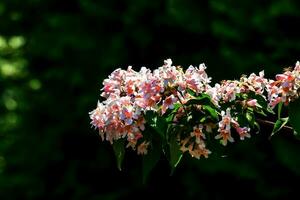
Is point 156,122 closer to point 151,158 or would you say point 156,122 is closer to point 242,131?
point 151,158

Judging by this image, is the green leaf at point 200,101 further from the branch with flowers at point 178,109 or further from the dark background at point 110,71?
the dark background at point 110,71

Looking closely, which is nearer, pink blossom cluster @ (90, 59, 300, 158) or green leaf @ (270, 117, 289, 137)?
pink blossom cluster @ (90, 59, 300, 158)

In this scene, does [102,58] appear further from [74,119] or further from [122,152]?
[122,152]

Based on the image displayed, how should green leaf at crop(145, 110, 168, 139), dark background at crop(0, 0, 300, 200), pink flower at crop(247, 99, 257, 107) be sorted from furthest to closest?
dark background at crop(0, 0, 300, 200) < pink flower at crop(247, 99, 257, 107) < green leaf at crop(145, 110, 168, 139)

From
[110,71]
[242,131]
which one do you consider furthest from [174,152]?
[110,71]

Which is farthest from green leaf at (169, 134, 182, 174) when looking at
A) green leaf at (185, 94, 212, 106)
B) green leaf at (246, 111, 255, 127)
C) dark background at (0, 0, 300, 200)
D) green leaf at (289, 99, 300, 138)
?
dark background at (0, 0, 300, 200)

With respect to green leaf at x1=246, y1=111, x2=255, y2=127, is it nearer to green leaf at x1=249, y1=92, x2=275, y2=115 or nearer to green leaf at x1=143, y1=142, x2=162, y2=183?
green leaf at x1=249, y1=92, x2=275, y2=115

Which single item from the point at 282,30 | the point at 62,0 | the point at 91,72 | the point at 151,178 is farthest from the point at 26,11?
the point at 282,30
